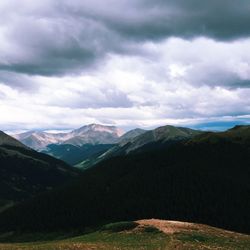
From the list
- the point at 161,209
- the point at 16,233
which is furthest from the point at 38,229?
the point at 161,209

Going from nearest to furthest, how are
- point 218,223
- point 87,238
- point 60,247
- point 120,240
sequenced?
point 60,247 → point 120,240 → point 87,238 → point 218,223

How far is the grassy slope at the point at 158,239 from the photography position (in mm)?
64125

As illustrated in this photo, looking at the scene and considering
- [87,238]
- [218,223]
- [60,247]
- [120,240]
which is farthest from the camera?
[218,223]

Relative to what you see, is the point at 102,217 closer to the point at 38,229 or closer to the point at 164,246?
the point at 38,229

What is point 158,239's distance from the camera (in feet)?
230

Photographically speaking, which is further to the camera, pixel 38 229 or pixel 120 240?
pixel 38 229

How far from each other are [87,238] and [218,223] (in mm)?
121677

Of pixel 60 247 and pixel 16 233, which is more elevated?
pixel 60 247

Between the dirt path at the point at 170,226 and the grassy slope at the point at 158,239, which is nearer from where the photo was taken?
the grassy slope at the point at 158,239

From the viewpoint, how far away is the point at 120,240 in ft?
234

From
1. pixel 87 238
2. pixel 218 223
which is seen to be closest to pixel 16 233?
pixel 218 223

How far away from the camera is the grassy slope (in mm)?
64125

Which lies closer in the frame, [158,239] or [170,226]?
[158,239]

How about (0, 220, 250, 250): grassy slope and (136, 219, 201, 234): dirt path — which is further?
(136, 219, 201, 234): dirt path
